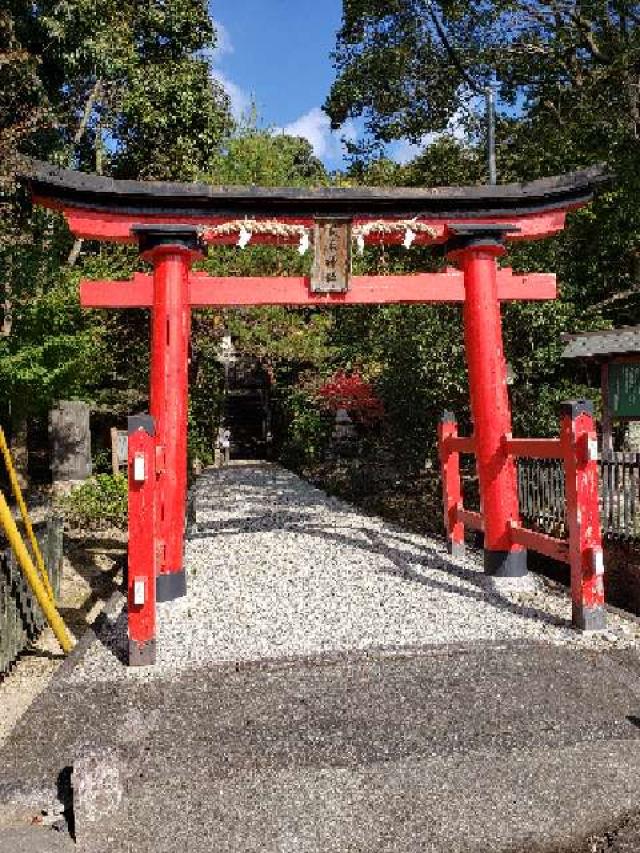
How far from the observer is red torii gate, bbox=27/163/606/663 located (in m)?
6.55

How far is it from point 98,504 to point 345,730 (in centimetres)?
895

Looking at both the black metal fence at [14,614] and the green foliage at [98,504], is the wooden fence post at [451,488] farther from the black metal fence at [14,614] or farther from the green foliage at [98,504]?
the green foliage at [98,504]

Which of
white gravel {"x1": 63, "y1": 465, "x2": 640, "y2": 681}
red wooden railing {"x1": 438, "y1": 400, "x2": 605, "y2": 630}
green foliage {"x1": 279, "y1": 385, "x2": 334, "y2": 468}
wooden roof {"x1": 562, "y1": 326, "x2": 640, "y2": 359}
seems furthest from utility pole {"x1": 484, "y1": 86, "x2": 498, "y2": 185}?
green foliage {"x1": 279, "y1": 385, "x2": 334, "y2": 468}

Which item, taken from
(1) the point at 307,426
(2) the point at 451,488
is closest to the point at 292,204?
(2) the point at 451,488

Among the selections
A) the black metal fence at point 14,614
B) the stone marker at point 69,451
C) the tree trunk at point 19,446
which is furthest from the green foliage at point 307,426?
the black metal fence at point 14,614

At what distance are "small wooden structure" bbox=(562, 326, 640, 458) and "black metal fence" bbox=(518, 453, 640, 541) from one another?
5.23 ft

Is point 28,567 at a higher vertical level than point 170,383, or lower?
lower

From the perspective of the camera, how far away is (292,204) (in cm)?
700

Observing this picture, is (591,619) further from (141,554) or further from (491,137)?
(491,137)

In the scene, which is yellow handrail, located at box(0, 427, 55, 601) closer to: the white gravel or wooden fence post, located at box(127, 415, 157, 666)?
the white gravel

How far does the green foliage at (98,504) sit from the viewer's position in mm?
11469

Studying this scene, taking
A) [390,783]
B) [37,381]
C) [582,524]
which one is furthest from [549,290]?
[37,381]

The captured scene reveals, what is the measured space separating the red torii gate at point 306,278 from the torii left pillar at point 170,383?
0.03ft

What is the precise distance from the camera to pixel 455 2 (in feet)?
42.1
